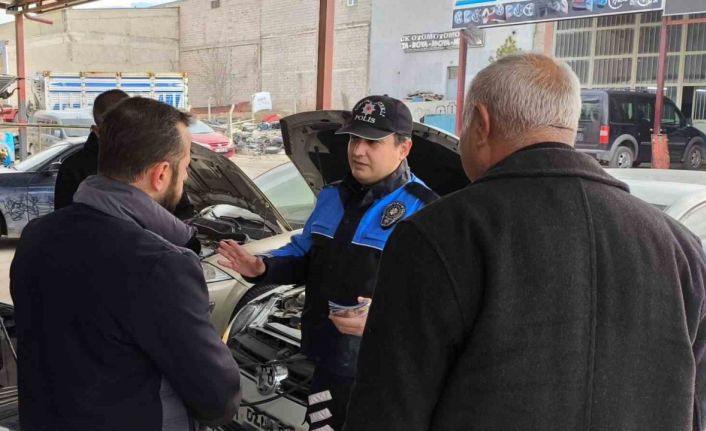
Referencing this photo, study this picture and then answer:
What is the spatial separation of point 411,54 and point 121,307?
1040 inches

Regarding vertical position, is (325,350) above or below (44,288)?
below

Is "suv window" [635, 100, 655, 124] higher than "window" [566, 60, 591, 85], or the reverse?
"window" [566, 60, 591, 85]

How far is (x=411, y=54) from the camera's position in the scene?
26750 millimetres

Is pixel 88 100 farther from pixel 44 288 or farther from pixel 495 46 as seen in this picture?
pixel 44 288

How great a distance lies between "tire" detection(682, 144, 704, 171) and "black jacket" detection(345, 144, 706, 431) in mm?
15830

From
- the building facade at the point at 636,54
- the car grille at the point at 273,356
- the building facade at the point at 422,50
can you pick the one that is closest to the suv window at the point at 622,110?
the building facade at the point at 636,54

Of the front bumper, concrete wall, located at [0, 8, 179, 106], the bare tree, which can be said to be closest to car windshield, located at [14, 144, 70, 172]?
the front bumper

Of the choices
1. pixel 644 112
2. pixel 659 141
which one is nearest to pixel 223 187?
pixel 659 141

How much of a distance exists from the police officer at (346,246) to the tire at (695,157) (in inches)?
586

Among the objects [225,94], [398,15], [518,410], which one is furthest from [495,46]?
[518,410]

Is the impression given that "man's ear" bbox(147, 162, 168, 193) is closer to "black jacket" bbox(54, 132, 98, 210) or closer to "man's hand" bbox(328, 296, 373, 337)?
"man's hand" bbox(328, 296, 373, 337)

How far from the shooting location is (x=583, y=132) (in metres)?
13.2

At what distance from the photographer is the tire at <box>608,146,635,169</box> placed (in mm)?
13836

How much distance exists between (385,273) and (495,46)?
73.4 ft
